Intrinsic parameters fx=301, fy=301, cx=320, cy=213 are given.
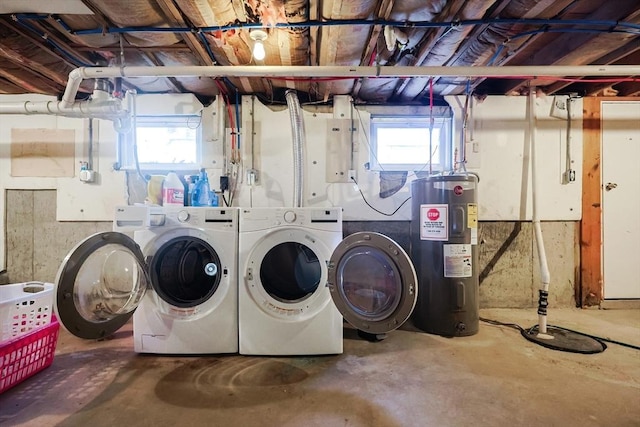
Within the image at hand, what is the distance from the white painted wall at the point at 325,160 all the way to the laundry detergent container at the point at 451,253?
0.51m

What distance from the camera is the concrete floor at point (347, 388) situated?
127 centimetres

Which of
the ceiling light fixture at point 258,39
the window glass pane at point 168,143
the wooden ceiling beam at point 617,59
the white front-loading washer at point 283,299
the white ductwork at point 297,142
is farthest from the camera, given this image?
the window glass pane at point 168,143

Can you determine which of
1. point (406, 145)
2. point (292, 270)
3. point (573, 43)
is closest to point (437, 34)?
point (573, 43)

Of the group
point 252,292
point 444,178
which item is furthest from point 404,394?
point 444,178

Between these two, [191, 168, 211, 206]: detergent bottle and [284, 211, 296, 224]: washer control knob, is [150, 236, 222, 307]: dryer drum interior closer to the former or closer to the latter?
[191, 168, 211, 206]: detergent bottle

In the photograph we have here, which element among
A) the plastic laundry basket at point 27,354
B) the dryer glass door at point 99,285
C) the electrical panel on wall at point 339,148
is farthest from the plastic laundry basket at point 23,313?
the electrical panel on wall at point 339,148

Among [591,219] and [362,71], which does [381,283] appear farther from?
[591,219]

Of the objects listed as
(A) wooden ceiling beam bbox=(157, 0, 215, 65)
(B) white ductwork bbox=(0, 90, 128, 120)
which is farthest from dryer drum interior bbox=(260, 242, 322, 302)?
(B) white ductwork bbox=(0, 90, 128, 120)

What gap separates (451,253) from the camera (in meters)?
2.05

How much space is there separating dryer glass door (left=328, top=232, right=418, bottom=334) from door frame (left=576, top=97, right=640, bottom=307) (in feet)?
6.98

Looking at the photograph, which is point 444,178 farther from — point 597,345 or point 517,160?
point 597,345

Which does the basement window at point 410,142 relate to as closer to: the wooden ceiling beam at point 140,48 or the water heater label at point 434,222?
the water heater label at point 434,222

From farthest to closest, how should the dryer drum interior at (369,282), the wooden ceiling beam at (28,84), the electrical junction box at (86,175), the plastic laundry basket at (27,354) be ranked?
1. the electrical junction box at (86,175)
2. the wooden ceiling beam at (28,84)
3. the dryer drum interior at (369,282)
4. the plastic laundry basket at (27,354)

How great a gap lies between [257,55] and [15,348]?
1.91 metres
